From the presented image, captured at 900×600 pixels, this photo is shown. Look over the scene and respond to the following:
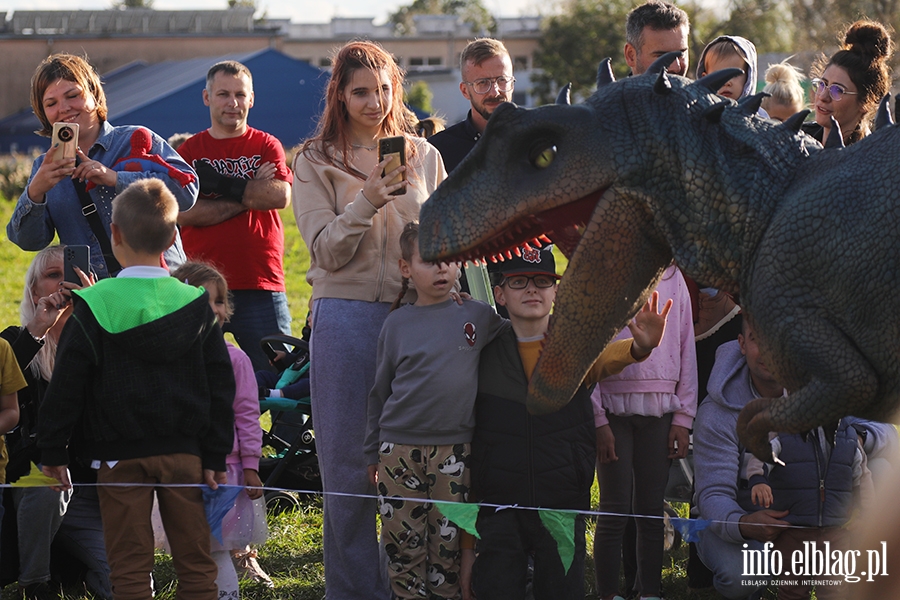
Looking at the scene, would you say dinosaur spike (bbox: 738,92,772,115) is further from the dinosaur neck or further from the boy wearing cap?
the boy wearing cap

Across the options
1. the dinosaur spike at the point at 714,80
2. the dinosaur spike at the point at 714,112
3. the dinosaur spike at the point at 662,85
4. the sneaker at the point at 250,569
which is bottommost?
the sneaker at the point at 250,569

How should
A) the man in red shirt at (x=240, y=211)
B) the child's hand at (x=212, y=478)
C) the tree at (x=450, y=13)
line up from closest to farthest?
the child's hand at (x=212, y=478) < the man in red shirt at (x=240, y=211) < the tree at (x=450, y=13)

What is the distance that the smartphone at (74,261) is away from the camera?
166 inches

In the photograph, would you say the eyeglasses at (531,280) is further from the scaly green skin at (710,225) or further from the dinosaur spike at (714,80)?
the dinosaur spike at (714,80)

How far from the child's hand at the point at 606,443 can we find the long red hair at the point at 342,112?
1.48 m

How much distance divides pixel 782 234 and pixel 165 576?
387 cm

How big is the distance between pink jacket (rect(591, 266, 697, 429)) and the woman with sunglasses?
117 centimetres

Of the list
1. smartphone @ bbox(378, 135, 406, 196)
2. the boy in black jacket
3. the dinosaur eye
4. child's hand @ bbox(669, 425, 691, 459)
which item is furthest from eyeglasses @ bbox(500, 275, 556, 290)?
the dinosaur eye

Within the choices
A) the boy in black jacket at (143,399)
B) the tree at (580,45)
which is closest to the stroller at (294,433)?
the boy in black jacket at (143,399)

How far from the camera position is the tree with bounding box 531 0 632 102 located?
43250 mm

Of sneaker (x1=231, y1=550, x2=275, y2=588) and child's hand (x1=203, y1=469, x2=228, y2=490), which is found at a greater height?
Answer: child's hand (x1=203, y1=469, x2=228, y2=490)

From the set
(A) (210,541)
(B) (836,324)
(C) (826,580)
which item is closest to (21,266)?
(A) (210,541)

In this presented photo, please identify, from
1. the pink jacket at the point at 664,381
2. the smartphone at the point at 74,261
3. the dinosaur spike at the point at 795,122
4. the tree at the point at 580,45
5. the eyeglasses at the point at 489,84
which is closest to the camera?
the dinosaur spike at the point at 795,122

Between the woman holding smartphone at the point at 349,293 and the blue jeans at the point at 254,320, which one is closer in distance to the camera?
the woman holding smartphone at the point at 349,293
